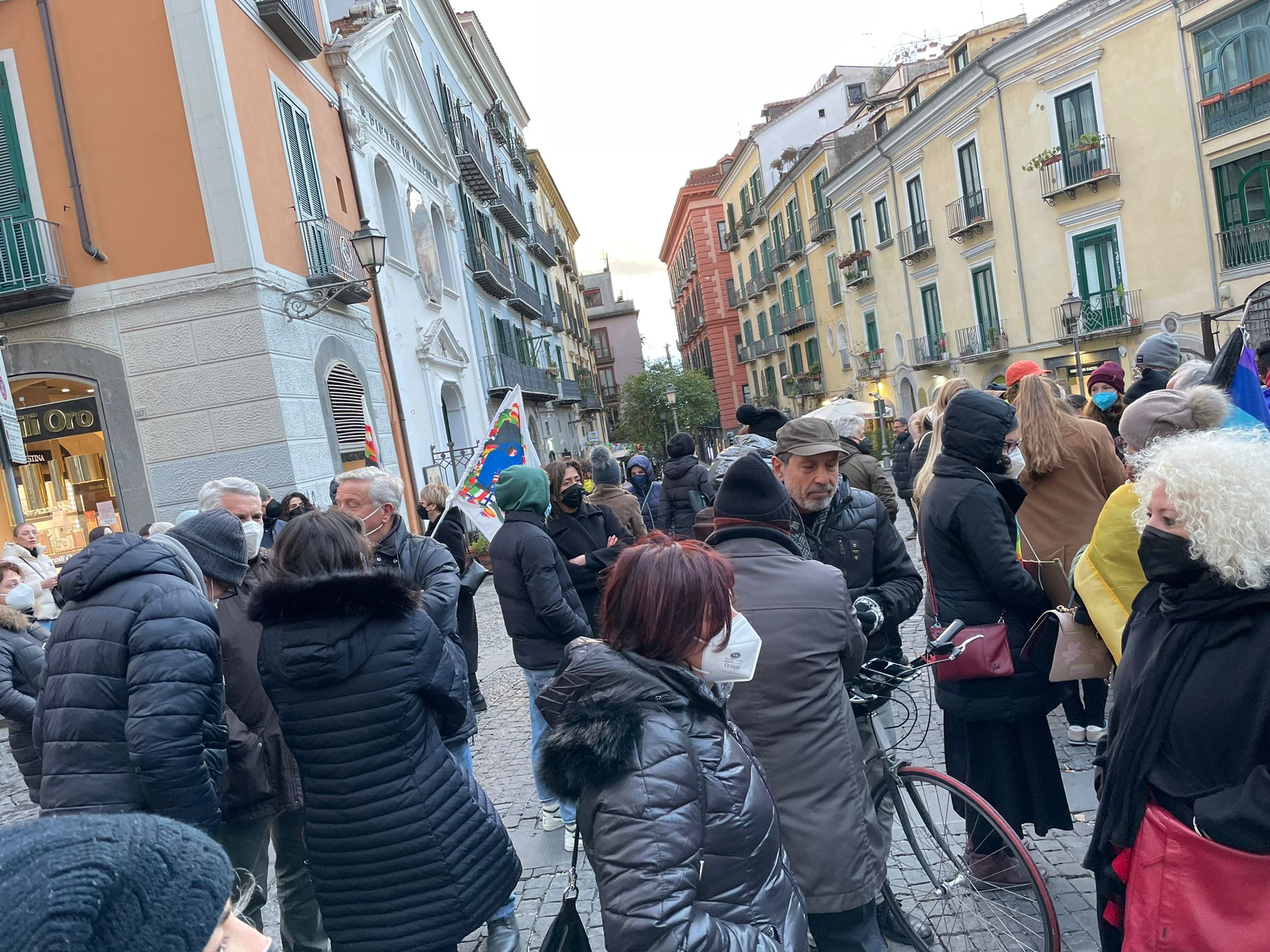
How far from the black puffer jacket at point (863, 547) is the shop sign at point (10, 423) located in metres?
9.06

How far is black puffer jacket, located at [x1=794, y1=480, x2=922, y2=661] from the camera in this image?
345 cm

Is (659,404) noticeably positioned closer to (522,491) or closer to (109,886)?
(522,491)

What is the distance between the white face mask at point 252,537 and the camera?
372 cm

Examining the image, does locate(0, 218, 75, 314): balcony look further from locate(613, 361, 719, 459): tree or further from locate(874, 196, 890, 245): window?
locate(613, 361, 719, 459): tree

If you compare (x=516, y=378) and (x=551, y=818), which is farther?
(x=516, y=378)

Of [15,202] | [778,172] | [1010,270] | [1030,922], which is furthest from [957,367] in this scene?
[1030,922]

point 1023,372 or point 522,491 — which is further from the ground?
point 1023,372

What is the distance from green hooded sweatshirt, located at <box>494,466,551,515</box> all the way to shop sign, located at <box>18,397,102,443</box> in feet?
26.5

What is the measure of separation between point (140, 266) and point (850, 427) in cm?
804

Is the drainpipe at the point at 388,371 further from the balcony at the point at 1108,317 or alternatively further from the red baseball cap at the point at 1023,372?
the balcony at the point at 1108,317

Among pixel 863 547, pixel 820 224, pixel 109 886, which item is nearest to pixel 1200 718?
pixel 863 547

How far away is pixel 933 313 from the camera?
2733 centimetres

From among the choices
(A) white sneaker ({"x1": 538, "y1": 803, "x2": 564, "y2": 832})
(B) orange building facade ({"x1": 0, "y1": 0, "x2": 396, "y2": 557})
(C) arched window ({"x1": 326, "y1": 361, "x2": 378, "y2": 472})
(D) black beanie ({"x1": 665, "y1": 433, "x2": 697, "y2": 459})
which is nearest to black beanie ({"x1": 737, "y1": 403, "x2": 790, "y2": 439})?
(D) black beanie ({"x1": 665, "y1": 433, "x2": 697, "y2": 459})

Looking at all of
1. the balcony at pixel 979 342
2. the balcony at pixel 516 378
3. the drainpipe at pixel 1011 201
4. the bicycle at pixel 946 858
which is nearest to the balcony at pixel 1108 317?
the drainpipe at pixel 1011 201
